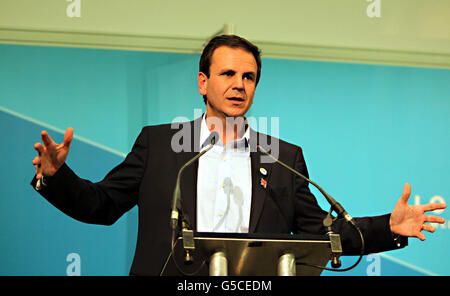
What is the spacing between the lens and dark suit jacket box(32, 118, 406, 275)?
6.97 ft

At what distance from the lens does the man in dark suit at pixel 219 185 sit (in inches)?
85.5

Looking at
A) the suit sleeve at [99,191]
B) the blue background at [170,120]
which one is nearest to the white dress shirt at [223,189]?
the suit sleeve at [99,191]

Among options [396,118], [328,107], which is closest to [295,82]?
[328,107]

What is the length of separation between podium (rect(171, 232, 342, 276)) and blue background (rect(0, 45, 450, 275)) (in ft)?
5.83

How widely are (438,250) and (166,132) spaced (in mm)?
2148

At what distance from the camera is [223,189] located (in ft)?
7.86

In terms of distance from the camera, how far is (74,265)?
10.8 ft

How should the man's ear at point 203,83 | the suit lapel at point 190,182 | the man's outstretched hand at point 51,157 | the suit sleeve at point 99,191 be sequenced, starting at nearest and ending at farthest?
the man's outstretched hand at point 51,157 < the suit sleeve at point 99,191 < the suit lapel at point 190,182 < the man's ear at point 203,83

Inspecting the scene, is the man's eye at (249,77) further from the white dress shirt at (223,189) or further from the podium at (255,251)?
the podium at (255,251)

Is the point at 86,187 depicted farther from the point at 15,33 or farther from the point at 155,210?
the point at 15,33

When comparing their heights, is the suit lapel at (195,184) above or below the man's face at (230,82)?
below

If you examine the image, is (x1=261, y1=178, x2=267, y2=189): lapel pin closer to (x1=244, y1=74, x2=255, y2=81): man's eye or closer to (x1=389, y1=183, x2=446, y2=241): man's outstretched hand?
(x1=244, y1=74, x2=255, y2=81): man's eye

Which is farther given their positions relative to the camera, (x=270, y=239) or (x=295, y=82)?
(x=295, y=82)

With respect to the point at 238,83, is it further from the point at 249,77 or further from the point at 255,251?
the point at 255,251
